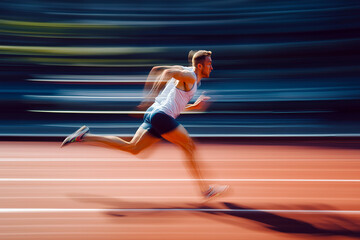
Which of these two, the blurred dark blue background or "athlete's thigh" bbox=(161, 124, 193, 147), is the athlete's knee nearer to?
"athlete's thigh" bbox=(161, 124, 193, 147)

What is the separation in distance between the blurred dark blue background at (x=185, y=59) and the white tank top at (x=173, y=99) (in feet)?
24.8

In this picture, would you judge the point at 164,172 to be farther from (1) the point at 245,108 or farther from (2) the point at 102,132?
(1) the point at 245,108

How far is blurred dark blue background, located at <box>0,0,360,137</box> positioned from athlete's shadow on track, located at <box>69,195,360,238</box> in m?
7.38

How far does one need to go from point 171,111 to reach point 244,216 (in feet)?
4.65

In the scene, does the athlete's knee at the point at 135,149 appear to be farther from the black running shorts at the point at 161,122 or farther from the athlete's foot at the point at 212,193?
the athlete's foot at the point at 212,193

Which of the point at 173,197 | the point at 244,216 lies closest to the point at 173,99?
the point at 173,197

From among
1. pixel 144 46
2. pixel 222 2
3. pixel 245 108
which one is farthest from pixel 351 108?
pixel 144 46

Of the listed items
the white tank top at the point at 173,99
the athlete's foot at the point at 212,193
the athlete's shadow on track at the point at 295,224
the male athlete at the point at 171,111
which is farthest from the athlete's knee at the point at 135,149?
the athlete's shadow on track at the point at 295,224

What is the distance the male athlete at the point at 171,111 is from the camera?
4.10 meters

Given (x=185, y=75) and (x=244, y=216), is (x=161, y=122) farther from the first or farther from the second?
(x=244, y=216)

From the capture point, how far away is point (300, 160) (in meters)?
7.25

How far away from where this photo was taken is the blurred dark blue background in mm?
12383

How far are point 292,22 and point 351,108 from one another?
3.70 meters

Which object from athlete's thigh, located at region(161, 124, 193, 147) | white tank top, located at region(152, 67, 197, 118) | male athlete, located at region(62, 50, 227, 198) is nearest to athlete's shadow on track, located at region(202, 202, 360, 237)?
male athlete, located at region(62, 50, 227, 198)
